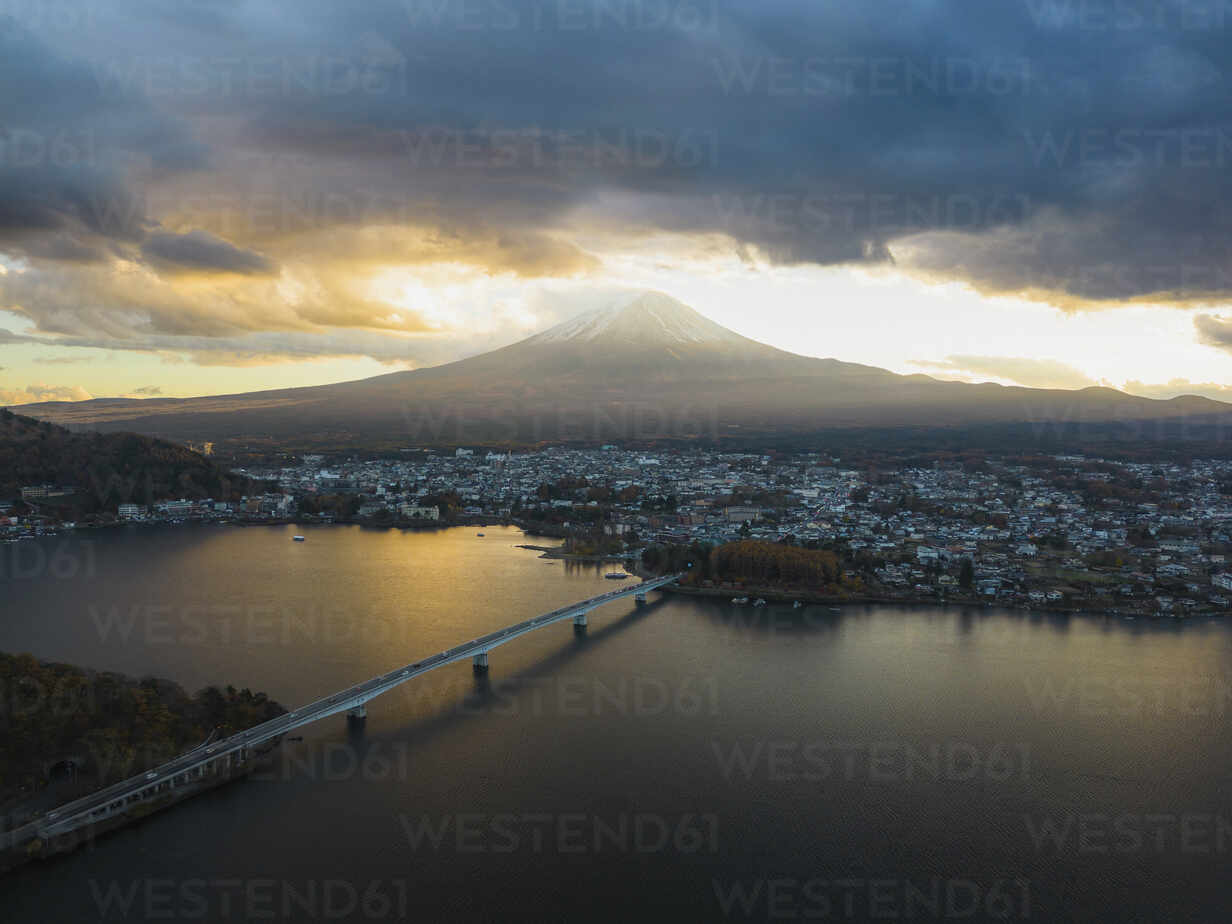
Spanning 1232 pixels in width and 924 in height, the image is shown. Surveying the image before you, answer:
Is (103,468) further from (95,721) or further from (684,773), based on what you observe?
(684,773)

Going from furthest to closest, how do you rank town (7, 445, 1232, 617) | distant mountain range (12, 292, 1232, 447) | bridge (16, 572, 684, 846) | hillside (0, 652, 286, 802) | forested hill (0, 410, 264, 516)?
distant mountain range (12, 292, 1232, 447) → forested hill (0, 410, 264, 516) → town (7, 445, 1232, 617) → hillside (0, 652, 286, 802) → bridge (16, 572, 684, 846)

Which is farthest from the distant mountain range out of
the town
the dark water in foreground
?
the dark water in foreground

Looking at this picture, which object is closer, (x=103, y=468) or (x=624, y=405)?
(x=103, y=468)

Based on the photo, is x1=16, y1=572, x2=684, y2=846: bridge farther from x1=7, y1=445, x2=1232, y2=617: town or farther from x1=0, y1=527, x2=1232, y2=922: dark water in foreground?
x1=7, y1=445, x2=1232, y2=617: town

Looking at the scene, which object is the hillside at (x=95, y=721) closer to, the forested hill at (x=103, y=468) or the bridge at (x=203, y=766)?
the bridge at (x=203, y=766)

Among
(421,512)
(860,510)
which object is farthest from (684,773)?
(421,512)

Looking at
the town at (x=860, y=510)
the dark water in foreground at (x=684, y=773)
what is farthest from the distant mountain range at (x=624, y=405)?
the dark water in foreground at (x=684, y=773)
